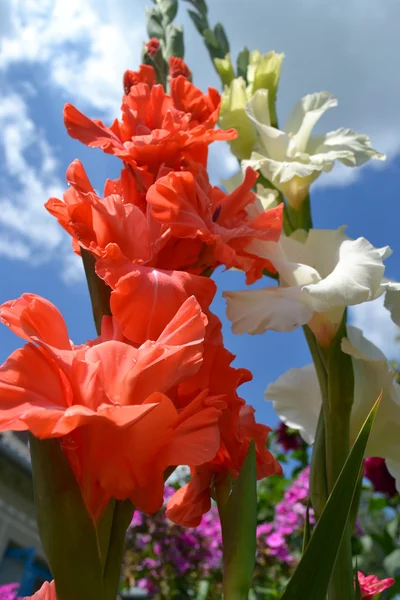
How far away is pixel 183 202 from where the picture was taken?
24.0 inches

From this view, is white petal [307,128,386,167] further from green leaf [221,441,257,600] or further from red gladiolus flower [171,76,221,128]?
green leaf [221,441,257,600]

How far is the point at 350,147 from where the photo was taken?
98cm

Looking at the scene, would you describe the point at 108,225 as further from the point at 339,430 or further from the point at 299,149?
the point at 299,149

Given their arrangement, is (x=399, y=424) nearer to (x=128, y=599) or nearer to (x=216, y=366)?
(x=216, y=366)

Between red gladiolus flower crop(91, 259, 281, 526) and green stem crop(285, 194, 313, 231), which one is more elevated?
green stem crop(285, 194, 313, 231)

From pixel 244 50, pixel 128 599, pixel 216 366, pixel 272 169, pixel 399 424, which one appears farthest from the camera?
pixel 128 599

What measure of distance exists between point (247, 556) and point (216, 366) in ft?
0.55

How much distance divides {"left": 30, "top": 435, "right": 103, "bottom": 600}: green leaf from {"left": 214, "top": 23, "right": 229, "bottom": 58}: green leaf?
0.97 metres

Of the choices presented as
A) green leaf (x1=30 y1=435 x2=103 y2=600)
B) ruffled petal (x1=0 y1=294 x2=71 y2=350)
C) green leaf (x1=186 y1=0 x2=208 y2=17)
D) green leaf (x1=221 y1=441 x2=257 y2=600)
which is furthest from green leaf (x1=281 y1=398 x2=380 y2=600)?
green leaf (x1=186 y1=0 x2=208 y2=17)

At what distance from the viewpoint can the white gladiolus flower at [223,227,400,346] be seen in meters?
0.68

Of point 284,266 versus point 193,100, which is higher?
point 193,100

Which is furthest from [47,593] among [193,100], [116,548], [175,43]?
[175,43]

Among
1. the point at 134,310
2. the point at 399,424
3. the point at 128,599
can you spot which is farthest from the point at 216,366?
the point at 128,599

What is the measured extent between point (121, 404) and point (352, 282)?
1.27ft
